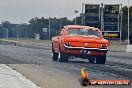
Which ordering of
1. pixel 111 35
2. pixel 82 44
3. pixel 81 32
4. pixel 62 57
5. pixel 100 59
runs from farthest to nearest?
pixel 111 35
pixel 62 57
pixel 100 59
pixel 81 32
pixel 82 44

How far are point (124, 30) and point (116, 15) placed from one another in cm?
3279

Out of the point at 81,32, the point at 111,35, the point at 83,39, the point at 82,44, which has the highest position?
the point at 81,32

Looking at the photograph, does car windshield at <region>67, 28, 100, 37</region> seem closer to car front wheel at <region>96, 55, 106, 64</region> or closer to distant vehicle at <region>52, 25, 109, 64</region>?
distant vehicle at <region>52, 25, 109, 64</region>

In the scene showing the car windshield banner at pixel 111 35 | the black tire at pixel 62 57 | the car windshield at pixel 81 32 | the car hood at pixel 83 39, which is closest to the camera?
the car hood at pixel 83 39

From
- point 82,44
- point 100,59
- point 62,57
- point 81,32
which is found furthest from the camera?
point 62,57

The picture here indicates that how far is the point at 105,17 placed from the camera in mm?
70812

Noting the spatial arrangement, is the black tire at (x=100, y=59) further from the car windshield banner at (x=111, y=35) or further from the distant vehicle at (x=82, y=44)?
the car windshield banner at (x=111, y=35)

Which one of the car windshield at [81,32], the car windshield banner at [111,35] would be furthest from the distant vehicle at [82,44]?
the car windshield banner at [111,35]

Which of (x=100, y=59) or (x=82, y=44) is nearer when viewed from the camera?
(x=82, y=44)

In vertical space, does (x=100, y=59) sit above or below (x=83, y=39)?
below

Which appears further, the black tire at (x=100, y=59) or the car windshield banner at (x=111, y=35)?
the car windshield banner at (x=111, y=35)

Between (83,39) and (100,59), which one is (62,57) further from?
(83,39)

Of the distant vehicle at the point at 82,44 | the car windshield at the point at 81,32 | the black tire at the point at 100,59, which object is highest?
the car windshield at the point at 81,32

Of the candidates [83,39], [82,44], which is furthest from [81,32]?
[82,44]
